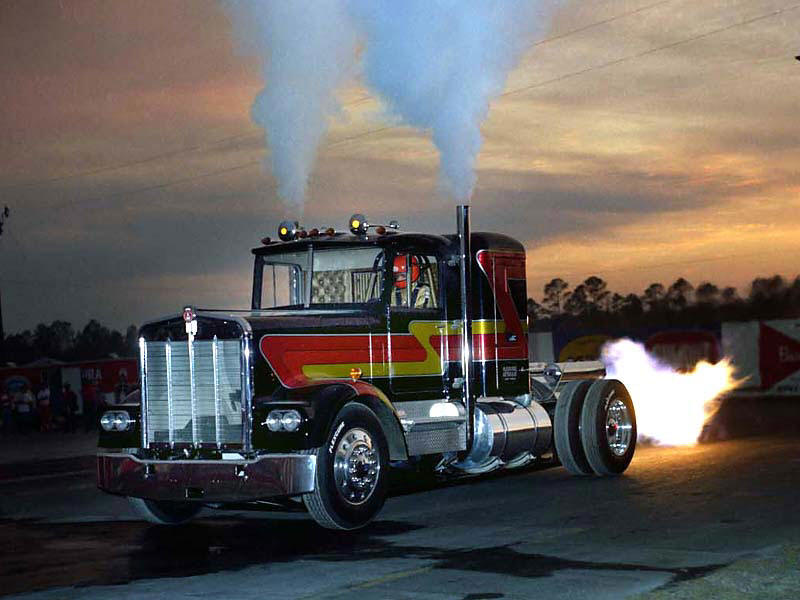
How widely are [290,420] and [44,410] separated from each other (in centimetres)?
2589

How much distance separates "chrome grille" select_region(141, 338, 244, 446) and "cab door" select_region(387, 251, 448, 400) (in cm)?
206

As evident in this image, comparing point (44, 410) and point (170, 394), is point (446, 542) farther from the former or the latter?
point (44, 410)

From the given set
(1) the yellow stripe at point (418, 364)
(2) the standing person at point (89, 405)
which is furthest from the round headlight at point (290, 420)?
(2) the standing person at point (89, 405)

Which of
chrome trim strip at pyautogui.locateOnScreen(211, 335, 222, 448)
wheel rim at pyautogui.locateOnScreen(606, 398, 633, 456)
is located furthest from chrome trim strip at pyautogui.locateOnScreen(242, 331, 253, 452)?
wheel rim at pyautogui.locateOnScreen(606, 398, 633, 456)

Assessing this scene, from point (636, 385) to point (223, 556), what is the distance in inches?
479

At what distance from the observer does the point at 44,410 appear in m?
35.0

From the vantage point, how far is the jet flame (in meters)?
20.8

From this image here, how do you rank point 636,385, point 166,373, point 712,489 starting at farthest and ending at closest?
point 636,385 → point 712,489 → point 166,373

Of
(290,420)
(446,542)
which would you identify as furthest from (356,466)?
(446,542)

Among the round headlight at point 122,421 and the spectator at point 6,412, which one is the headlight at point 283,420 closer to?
the round headlight at point 122,421

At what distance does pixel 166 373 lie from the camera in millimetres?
11852

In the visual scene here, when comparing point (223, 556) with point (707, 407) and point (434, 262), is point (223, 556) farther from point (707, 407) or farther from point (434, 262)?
point (707, 407)

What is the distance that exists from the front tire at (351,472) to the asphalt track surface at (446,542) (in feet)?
0.84

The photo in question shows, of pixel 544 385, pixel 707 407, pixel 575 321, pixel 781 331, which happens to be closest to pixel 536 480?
pixel 544 385
